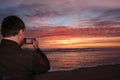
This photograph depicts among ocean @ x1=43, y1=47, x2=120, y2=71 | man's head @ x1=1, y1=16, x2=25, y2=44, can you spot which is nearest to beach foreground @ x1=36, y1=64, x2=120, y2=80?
ocean @ x1=43, y1=47, x2=120, y2=71

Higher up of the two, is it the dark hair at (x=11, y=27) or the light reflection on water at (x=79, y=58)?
the dark hair at (x=11, y=27)

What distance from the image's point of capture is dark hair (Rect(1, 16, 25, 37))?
70.7 inches

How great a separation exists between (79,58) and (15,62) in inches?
87.7

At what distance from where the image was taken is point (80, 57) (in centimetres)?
396

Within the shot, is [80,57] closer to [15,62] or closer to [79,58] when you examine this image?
[79,58]

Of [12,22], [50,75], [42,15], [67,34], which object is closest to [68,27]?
[67,34]

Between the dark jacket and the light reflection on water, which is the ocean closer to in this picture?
the light reflection on water

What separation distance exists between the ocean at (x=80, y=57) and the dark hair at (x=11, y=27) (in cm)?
199

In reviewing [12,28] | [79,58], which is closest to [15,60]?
[12,28]

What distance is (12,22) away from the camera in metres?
1.82

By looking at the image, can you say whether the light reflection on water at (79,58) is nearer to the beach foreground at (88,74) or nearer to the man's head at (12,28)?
the beach foreground at (88,74)

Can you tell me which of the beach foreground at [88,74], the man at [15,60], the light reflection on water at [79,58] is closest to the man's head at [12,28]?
the man at [15,60]

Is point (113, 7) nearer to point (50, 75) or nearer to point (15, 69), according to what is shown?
point (50, 75)

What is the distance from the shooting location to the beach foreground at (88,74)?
13.0 feet
